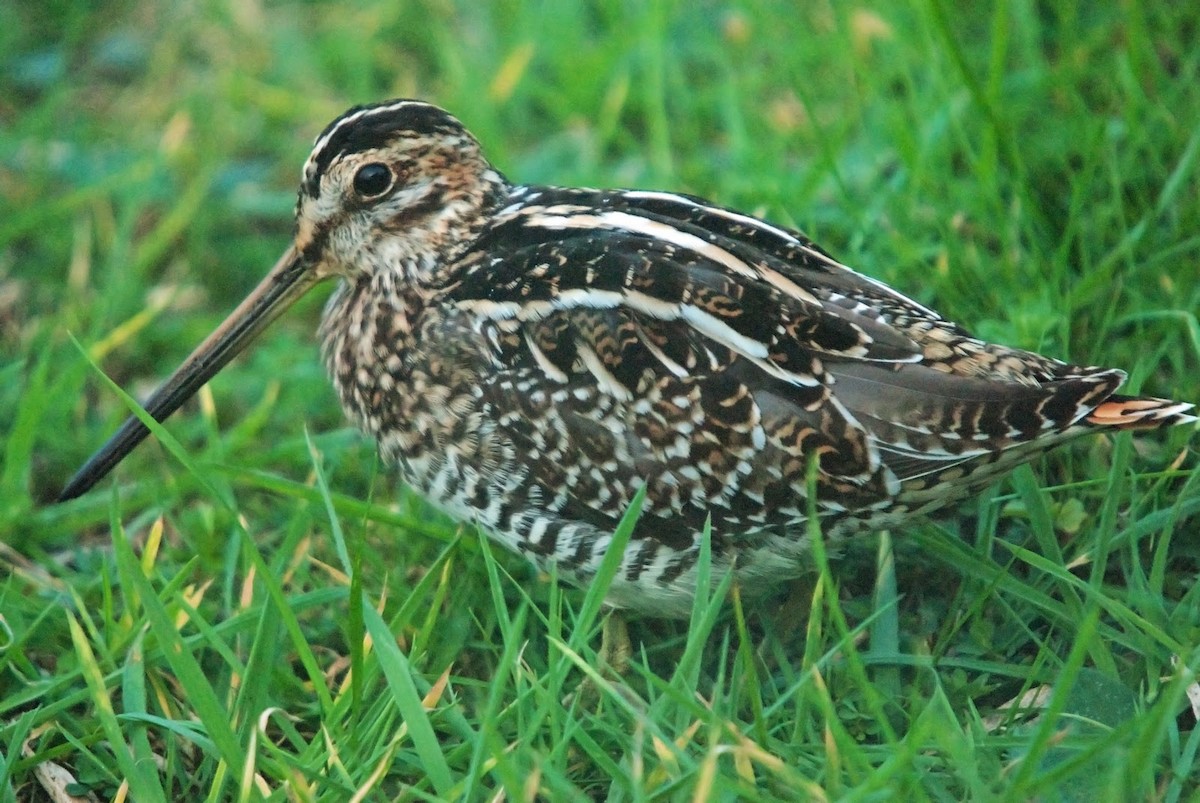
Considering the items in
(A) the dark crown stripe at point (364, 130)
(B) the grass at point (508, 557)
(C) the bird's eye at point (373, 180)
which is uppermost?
(A) the dark crown stripe at point (364, 130)

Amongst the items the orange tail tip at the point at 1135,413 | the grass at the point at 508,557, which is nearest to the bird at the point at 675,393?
the orange tail tip at the point at 1135,413

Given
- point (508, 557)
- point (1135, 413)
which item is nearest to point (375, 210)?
point (508, 557)

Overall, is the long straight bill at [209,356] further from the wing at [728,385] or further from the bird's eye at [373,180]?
the wing at [728,385]

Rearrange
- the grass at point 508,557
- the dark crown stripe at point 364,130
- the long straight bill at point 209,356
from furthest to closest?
the long straight bill at point 209,356 < the dark crown stripe at point 364,130 < the grass at point 508,557

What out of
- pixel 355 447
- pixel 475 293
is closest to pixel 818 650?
pixel 475 293

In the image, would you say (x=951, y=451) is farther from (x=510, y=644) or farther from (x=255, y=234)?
(x=255, y=234)

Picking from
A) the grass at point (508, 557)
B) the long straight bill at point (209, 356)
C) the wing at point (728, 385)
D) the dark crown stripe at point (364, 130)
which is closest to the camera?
the grass at point (508, 557)

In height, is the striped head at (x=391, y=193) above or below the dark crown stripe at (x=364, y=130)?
below
